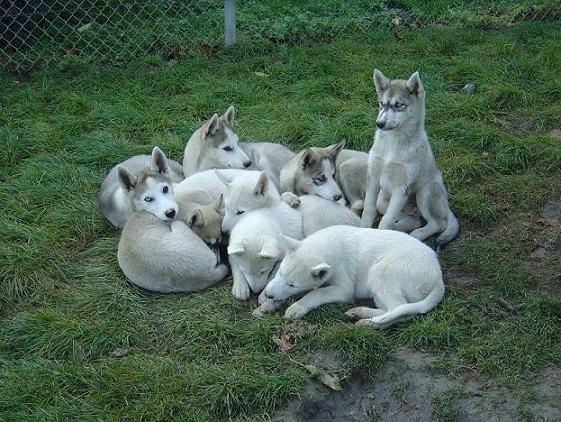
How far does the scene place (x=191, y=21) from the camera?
9.99 metres

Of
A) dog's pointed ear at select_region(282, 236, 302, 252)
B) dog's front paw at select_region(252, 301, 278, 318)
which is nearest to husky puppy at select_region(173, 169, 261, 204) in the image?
dog's pointed ear at select_region(282, 236, 302, 252)

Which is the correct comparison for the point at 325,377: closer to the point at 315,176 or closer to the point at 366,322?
the point at 366,322

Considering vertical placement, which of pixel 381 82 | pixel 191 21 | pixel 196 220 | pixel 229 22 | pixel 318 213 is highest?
pixel 381 82

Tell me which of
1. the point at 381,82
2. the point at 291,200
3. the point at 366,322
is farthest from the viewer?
the point at 381,82

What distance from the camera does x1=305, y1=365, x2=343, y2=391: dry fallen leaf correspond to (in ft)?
15.2

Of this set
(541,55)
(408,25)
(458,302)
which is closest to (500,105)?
Answer: (541,55)

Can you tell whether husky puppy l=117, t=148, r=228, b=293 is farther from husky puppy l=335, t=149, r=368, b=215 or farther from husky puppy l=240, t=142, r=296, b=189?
husky puppy l=335, t=149, r=368, b=215

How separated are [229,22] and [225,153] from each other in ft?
10.6

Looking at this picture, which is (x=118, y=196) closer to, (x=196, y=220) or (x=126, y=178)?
(x=126, y=178)

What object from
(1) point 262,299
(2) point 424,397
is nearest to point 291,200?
(1) point 262,299

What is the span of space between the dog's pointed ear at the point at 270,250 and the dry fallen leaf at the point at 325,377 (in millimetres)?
817

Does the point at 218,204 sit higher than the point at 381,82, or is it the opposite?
the point at 381,82

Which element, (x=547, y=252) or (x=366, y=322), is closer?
(x=366, y=322)

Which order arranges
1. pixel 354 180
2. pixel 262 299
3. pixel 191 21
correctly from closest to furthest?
pixel 262 299, pixel 354 180, pixel 191 21
